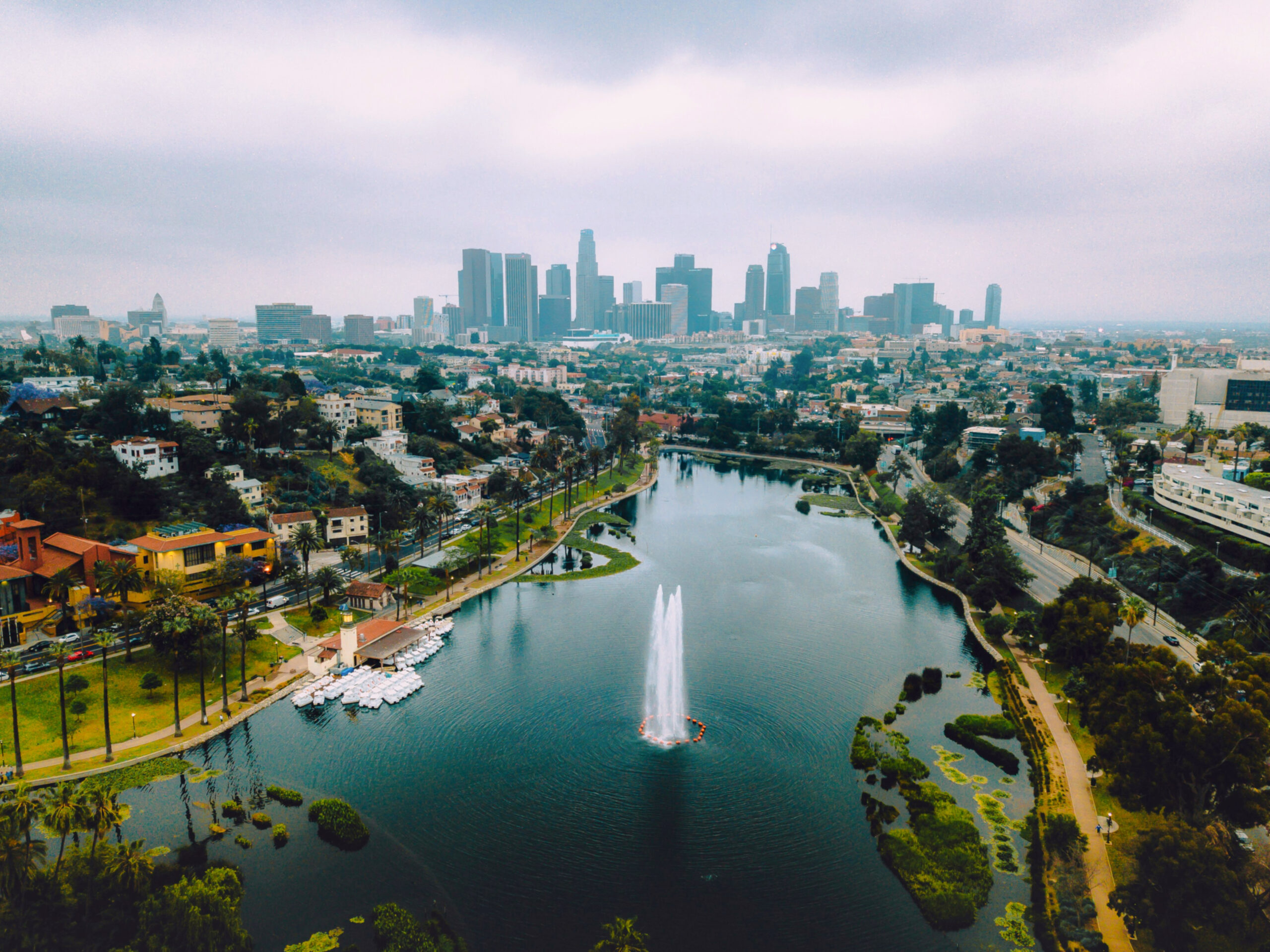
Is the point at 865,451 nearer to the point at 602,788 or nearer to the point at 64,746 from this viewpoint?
the point at 602,788

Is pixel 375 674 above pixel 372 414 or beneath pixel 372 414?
beneath

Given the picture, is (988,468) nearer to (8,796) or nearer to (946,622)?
(946,622)

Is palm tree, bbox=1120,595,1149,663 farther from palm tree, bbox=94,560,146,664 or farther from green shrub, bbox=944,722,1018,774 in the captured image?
palm tree, bbox=94,560,146,664

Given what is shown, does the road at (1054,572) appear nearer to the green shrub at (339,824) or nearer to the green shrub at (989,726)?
the green shrub at (989,726)

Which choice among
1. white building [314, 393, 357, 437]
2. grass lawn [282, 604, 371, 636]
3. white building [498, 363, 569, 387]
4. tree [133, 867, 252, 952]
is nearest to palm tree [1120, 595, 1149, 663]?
tree [133, 867, 252, 952]

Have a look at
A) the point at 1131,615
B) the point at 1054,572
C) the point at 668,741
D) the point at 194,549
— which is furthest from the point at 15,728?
the point at 1054,572

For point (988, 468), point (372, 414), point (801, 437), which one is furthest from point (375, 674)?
point (801, 437)
